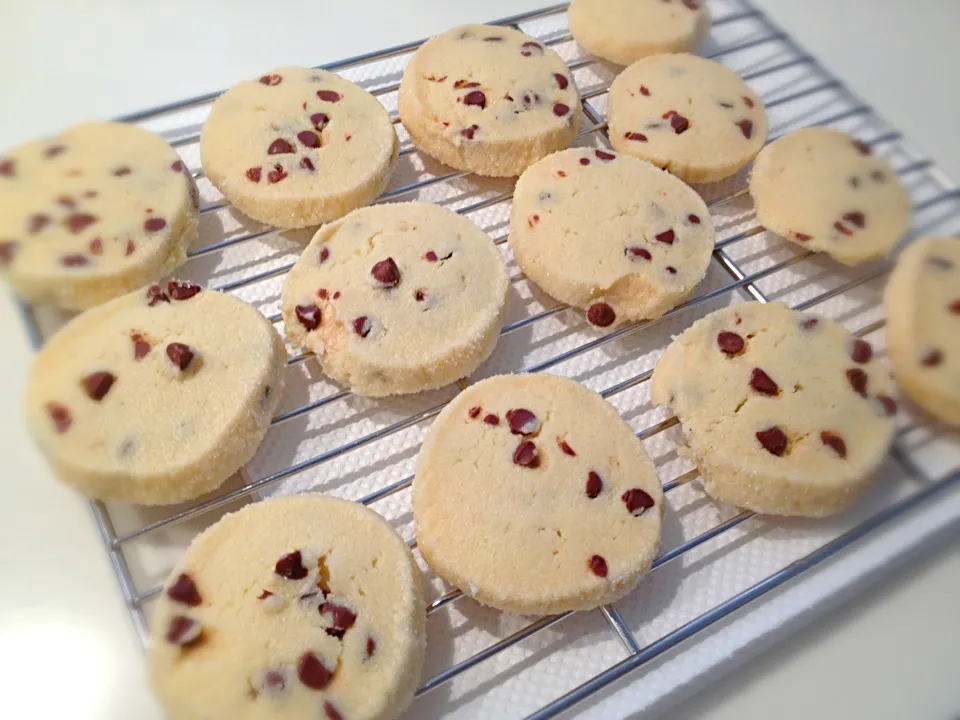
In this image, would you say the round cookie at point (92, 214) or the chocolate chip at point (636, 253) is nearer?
the round cookie at point (92, 214)

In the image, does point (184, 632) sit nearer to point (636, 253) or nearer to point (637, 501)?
point (637, 501)

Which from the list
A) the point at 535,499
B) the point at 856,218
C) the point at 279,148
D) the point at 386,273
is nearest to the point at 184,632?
the point at 535,499

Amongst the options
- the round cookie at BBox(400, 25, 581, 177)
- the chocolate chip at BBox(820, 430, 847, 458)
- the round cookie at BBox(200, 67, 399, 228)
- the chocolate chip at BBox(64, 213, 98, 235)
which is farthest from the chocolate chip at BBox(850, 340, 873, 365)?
the chocolate chip at BBox(64, 213, 98, 235)

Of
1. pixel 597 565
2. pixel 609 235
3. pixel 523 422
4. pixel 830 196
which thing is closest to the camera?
pixel 597 565

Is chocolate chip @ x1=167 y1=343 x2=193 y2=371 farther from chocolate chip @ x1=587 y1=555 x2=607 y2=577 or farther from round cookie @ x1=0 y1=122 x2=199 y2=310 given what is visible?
chocolate chip @ x1=587 y1=555 x2=607 y2=577

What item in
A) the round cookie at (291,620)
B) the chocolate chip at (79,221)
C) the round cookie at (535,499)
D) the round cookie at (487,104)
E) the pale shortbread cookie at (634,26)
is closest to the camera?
the round cookie at (291,620)

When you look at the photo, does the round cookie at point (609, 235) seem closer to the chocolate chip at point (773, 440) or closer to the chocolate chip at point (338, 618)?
the chocolate chip at point (773, 440)

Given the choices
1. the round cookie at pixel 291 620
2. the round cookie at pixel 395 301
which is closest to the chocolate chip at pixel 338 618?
the round cookie at pixel 291 620

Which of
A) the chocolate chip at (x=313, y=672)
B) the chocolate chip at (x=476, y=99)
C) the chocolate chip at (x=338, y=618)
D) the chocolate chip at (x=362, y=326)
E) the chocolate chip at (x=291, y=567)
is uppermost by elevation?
the chocolate chip at (x=476, y=99)
